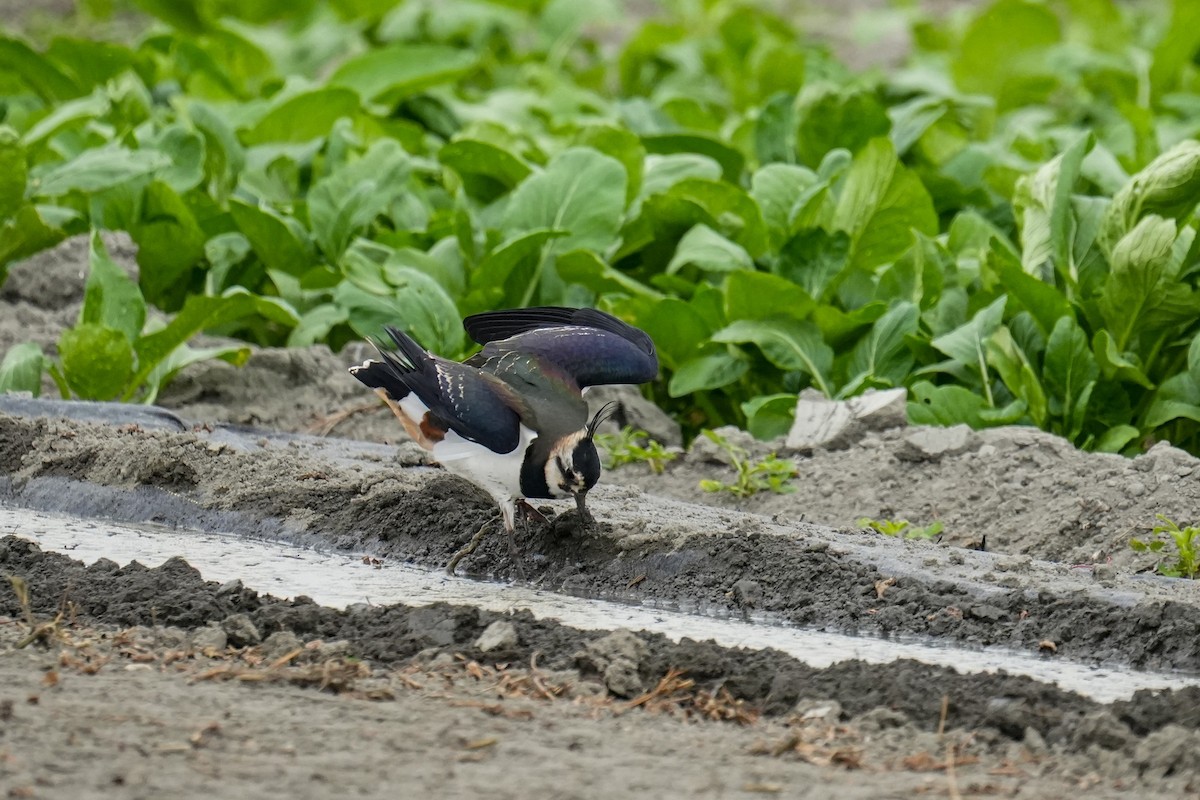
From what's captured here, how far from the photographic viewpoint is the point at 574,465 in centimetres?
360

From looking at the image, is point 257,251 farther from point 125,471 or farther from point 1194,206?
point 1194,206

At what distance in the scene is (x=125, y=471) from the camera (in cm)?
436

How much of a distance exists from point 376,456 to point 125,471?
0.74 meters

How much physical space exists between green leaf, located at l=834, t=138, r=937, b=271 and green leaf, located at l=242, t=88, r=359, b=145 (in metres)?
2.91

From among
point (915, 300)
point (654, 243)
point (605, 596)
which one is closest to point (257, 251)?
point (654, 243)

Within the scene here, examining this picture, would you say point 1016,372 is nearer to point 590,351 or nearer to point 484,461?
point 590,351

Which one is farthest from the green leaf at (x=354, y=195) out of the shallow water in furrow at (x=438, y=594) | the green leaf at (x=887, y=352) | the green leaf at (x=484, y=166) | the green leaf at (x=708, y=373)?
the shallow water in furrow at (x=438, y=594)

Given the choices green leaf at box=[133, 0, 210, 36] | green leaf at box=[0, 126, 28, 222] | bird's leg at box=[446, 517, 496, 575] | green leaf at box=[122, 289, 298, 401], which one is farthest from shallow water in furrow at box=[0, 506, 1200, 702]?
green leaf at box=[133, 0, 210, 36]

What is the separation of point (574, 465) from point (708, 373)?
1.84 m

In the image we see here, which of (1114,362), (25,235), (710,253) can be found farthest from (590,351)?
(25,235)

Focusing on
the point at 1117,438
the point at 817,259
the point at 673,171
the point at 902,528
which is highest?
the point at 673,171

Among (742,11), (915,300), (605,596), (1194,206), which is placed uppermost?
(742,11)

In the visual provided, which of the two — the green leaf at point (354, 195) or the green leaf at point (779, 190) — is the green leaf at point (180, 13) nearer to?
the green leaf at point (354, 195)

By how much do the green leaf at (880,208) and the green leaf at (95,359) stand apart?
101 inches
